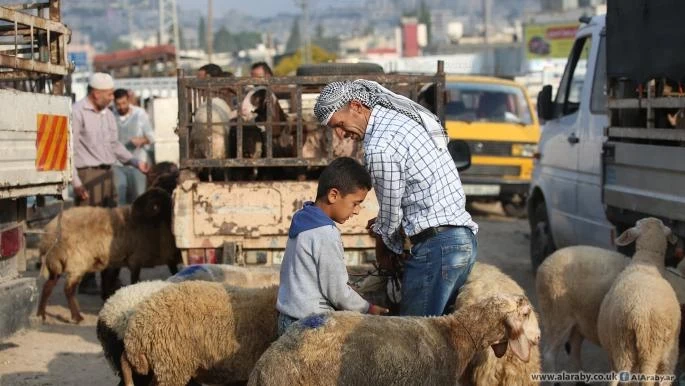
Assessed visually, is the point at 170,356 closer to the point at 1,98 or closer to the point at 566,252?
the point at 1,98

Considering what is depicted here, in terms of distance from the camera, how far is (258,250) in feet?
28.7

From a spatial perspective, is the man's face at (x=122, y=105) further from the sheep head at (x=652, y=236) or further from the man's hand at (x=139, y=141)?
the sheep head at (x=652, y=236)

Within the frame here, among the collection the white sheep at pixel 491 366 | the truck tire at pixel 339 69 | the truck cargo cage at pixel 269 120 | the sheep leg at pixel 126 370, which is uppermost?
the truck tire at pixel 339 69

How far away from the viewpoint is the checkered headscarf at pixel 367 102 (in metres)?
5.37

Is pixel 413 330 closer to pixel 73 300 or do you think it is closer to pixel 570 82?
pixel 73 300

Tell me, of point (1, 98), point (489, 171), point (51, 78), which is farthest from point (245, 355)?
point (489, 171)

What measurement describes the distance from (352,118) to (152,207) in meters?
5.13

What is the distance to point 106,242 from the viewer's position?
10008 millimetres

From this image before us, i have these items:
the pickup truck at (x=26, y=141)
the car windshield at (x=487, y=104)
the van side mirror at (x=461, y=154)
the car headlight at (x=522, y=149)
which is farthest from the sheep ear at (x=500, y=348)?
the car windshield at (x=487, y=104)

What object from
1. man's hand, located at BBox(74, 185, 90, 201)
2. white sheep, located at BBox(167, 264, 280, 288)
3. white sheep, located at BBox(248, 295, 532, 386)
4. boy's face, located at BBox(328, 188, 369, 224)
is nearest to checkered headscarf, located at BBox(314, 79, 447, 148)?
boy's face, located at BBox(328, 188, 369, 224)

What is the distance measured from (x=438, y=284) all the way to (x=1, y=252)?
3602 millimetres

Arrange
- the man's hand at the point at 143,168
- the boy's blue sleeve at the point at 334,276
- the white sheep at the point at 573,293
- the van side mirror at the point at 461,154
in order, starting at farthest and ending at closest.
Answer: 1. the man's hand at the point at 143,168
2. the van side mirror at the point at 461,154
3. the white sheep at the point at 573,293
4. the boy's blue sleeve at the point at 334,276

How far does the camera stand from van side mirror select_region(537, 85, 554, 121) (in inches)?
434

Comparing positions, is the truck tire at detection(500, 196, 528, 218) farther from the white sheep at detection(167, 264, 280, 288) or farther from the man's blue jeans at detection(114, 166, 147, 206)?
the white sheep at detection(167, 264, 280, 288)
